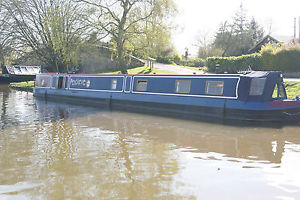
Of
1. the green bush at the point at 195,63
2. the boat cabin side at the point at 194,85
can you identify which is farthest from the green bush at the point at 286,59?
the green bush at the point at 195,63

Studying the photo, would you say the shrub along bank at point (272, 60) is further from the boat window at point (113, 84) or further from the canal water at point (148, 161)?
the boat window at point (113, 84)

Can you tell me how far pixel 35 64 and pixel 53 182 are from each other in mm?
35018

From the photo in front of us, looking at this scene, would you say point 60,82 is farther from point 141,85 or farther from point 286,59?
point 286,59

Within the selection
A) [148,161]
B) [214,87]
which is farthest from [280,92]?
[148,161]

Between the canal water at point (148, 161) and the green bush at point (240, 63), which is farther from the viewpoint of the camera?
the green bush at point (240, 63)

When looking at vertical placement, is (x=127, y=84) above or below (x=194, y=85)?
below

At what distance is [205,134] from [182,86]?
12.2 feet

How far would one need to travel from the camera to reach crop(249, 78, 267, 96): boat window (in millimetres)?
9688

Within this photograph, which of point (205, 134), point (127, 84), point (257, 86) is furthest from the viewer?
point (127, 84)

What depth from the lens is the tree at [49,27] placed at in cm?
2048

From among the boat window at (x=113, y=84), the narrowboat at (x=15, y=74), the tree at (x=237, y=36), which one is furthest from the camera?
the tree at (x=237, y=36)

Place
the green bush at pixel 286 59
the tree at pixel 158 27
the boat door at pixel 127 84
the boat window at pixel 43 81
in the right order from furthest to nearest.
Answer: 1. the tree at pixel 158 27
2. the boat window at pixel 43 81
3. the green bush at pixel 286 59
4. the boat door at pixel 127 84

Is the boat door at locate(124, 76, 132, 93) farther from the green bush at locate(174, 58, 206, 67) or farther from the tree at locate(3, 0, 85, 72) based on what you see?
the green bush at locate(174, 58, 206, 67)

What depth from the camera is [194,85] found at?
11.4m
